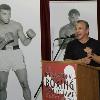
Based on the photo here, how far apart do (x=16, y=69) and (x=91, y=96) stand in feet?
4.78

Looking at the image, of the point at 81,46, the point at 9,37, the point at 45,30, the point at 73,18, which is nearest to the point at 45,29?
the point at 45,30

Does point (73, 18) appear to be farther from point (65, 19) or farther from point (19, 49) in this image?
point (19, 49)

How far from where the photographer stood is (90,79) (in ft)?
8.93

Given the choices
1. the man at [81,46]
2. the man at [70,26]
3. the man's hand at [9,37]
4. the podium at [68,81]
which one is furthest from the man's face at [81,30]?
the man's hand at [9,37]

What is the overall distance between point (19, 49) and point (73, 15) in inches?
37.3

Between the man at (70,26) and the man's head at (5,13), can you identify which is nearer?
the man's head at (5,13)

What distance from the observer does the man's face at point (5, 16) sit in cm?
386

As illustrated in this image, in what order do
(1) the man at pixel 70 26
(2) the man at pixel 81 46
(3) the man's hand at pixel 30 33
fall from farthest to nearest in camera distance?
(1) the man at pixel 70 26
(3) the man's hand at pixel 30 33
(2) the man at pixel 81 46

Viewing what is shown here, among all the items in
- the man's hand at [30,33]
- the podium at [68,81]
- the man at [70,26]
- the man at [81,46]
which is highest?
the man at [70,26]

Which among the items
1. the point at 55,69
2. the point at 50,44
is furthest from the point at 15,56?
the point at 55,69

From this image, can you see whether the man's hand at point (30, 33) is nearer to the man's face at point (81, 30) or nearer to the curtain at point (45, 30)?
the curtain at point (45, 30)

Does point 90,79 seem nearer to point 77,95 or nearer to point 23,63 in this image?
point 77,95

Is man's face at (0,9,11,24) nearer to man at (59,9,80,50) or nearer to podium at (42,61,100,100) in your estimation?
man at (59,9,80,50)

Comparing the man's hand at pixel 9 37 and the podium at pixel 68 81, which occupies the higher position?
the man's hand at pixel 9 37
